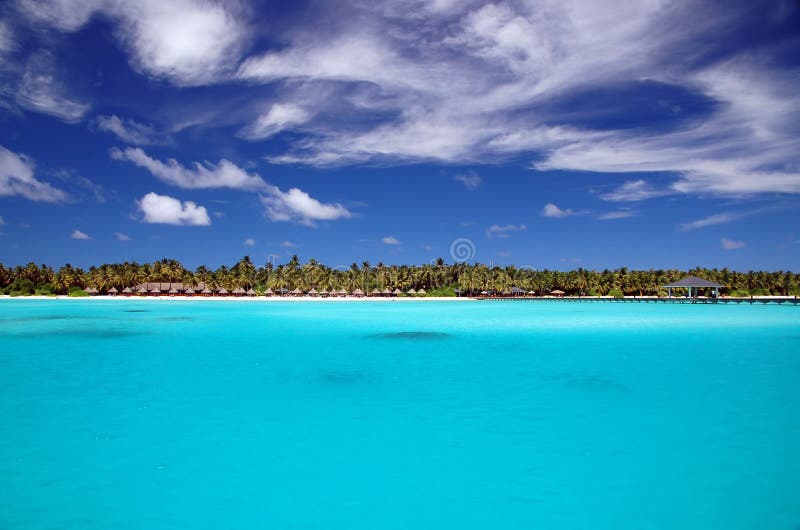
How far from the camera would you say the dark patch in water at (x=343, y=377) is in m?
18.5

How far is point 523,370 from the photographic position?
21172 millimetres

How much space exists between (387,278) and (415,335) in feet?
281

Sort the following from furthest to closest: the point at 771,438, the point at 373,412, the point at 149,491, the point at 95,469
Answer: the point at 373,412
the point at 771,438
the point at 95,469
the point at 149,491

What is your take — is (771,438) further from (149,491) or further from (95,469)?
(95,469)

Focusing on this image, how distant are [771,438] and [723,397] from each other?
4.43m

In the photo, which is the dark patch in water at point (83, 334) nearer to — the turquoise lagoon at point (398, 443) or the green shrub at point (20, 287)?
the turquoise lagoon at point (398, 443)

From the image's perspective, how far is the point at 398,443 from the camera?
11.6 metres

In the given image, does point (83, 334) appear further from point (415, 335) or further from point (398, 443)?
point (398, 443)

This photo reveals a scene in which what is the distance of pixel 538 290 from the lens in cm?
12294

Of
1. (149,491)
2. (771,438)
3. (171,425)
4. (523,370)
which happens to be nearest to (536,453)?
(771,438)

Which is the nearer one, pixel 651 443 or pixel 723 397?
pixel 651 443

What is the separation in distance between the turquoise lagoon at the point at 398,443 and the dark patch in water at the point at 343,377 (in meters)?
0.14

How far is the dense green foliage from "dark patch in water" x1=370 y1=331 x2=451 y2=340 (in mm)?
81912

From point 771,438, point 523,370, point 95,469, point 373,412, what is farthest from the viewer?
point 523,370
